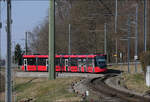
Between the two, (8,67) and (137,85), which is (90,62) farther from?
(8,67)

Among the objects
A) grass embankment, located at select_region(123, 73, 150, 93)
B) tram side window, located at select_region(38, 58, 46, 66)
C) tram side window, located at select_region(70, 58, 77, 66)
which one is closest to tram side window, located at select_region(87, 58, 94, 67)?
tram side window, located at select_region(70, 58, 77, 66)

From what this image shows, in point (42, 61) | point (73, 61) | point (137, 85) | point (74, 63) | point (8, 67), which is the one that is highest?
point (8, 67)

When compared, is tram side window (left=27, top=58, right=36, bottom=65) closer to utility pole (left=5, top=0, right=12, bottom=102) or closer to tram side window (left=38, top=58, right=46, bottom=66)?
tram side window (left=38, top=58, right=46, bottom=66)

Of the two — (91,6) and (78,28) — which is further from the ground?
(91,6)

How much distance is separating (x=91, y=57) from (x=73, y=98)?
21.8 metres

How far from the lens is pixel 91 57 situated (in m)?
37.8

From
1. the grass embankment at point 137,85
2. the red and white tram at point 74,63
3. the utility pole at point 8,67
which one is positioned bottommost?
the grass embankment at point 137,85

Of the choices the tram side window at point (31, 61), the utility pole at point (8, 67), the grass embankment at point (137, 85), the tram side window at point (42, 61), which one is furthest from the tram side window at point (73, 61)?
the utility pole at point (8, 67)

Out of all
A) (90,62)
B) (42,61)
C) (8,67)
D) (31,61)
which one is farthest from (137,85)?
(31,61)

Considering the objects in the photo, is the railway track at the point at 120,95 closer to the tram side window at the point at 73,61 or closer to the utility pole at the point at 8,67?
the utility pole at the point at 8,67

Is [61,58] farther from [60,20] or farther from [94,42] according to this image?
[60,20]

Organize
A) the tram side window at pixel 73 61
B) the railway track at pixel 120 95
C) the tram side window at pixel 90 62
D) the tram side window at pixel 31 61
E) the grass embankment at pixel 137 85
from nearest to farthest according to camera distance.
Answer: the railway track at pixel 120 95
the grass embankment at pixel 137 85
the tram side window at pixel 90 62
the tram side window at pixel 73 61
the tram side window at pixel 31 61

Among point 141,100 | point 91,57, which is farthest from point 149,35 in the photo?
point 141,100

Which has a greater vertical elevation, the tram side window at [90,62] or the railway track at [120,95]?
the tram side window at [90,62]
